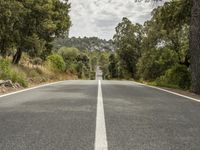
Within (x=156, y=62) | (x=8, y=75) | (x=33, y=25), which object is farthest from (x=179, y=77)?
(x=156, y=62)

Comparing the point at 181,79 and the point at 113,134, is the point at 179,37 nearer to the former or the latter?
the point at 181,79

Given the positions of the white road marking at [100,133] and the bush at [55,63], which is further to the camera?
the bush at [55,63]

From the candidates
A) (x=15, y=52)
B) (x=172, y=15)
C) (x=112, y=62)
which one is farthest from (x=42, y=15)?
(x=112, y=62)

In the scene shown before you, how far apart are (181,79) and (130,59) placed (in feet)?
149

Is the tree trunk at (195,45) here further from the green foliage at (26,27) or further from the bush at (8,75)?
the green foliage at (26,27)

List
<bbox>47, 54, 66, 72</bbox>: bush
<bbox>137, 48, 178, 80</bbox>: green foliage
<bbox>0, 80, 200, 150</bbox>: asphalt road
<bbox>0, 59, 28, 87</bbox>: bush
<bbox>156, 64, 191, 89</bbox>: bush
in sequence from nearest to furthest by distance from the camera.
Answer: <bbox>0, 80, 200, 150</bbox>: asphalt road → <bbox>0, 59, 28, 87</bbox>: bush → <bbox>156, 64, 191, 89</bbox>: bush → <bbox>137, 48, 178, 80</bbox>: green foliage → <bbox>47, 54, 66, 72</bbox>: bush

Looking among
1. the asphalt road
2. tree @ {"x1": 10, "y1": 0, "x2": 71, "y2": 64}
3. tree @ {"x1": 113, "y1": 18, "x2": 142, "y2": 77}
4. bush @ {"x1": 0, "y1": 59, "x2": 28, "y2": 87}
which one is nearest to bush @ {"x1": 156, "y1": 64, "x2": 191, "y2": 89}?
tree @ {"x1": 10, "y1": 0, "x2": 71, "y2": 64}

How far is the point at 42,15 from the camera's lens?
28094 mm

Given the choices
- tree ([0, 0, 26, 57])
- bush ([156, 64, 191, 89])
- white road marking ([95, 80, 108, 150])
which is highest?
tree ([0, 0, 26, 57])

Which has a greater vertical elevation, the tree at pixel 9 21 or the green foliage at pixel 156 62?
the tree at pixel 9 21

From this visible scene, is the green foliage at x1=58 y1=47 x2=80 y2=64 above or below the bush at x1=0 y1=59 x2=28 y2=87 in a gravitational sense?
above

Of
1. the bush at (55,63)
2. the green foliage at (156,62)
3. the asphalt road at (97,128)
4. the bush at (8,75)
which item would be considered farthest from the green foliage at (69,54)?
the asphalt road at (97,128)

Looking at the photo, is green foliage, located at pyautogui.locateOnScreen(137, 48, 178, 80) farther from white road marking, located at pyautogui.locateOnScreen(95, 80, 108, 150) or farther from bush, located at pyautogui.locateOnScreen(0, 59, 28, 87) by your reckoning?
white road marking, located at pyautogui.locateOnScreen(95, 80, 108, 150)

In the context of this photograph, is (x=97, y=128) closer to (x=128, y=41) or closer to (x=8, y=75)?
(x=8, y=75)
